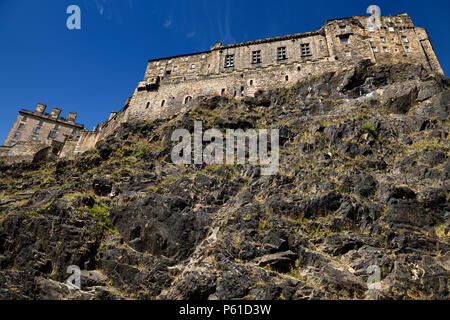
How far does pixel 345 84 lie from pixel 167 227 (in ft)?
69.6

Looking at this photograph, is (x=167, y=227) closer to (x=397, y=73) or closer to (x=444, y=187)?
(x=444, y=187)

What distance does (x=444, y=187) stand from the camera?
15.3 meters

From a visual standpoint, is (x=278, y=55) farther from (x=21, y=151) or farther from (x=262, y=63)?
(x=21, y=151)

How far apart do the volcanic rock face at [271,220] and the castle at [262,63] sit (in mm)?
9468

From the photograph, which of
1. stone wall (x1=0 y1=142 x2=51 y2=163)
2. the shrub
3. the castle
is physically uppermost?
the castle

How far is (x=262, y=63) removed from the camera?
35312 mm

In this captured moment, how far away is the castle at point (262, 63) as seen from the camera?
107 ft

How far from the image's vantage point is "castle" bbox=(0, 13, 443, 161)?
32688 millimetres

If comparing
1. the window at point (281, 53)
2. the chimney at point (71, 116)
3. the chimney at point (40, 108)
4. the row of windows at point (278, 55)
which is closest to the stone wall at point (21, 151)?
the row of windows at point (278, 55)

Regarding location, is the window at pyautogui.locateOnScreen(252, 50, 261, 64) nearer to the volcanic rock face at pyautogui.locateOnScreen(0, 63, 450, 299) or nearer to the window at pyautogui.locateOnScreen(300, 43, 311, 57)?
the window at pyautogui.locateOnScreen(300, 43, 311, 57)

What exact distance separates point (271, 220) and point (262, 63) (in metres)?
24.3

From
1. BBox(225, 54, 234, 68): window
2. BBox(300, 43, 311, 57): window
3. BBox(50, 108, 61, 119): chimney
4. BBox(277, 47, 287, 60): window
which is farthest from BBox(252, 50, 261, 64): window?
BBox(50, 108, 61, 119): chimney

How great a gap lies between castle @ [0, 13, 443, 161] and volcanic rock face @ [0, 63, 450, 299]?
31.1 feet
